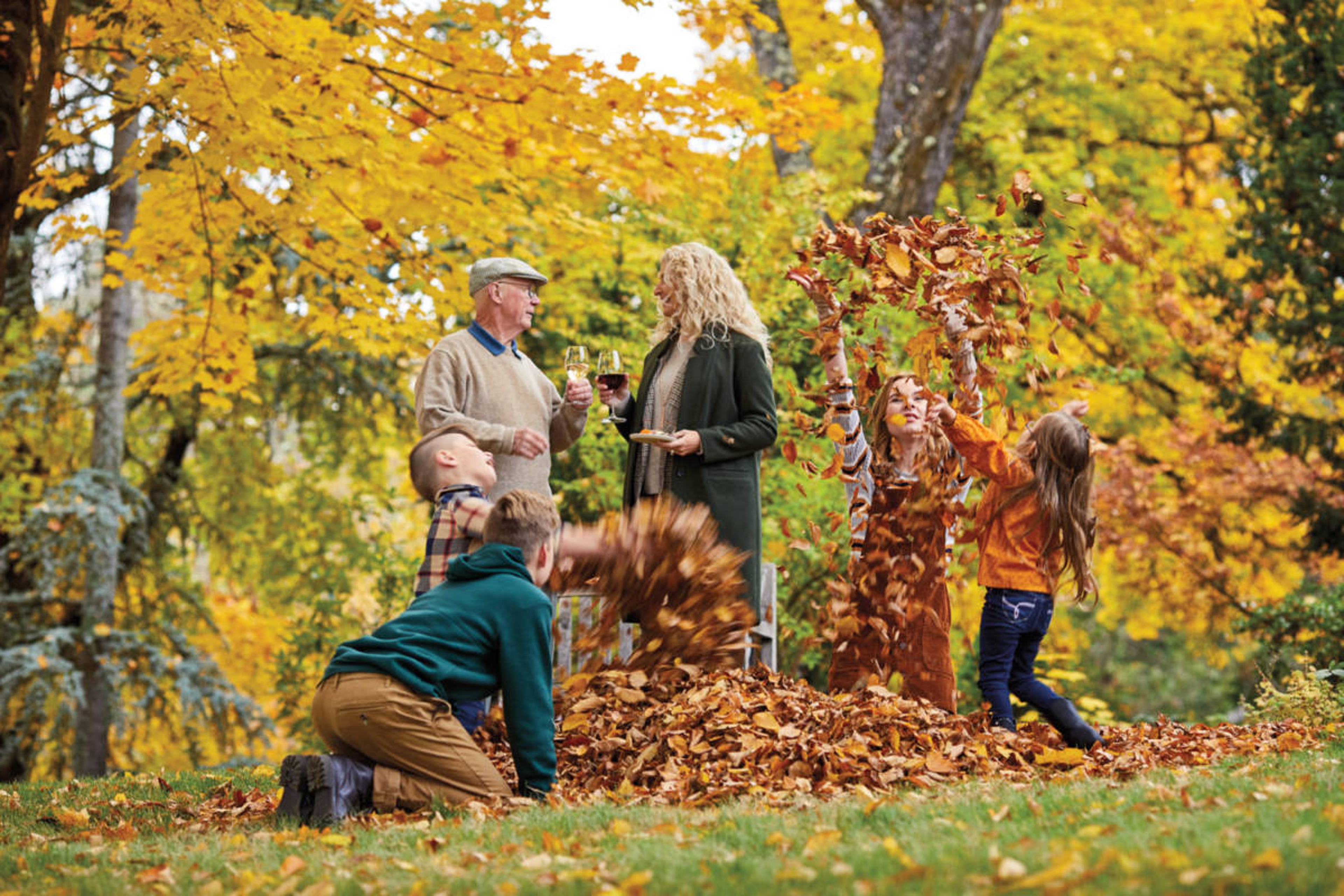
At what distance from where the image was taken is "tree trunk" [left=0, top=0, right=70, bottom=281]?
223 inches

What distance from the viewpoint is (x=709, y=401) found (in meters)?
5.57

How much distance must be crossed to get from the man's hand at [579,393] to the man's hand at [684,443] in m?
0.39

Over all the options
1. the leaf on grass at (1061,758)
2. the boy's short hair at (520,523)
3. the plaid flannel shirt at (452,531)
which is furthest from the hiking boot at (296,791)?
the leaf on grass at (1061,758)

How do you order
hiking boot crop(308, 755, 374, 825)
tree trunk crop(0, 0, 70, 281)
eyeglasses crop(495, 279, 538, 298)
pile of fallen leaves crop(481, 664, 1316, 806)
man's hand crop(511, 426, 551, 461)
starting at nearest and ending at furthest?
1. hiking boot crop(308, 755, 374, 825)
2. pile of fallen leaves crop(481, 664, 1316, 806)
3. man's hand crop(511, 426, 551, 461)
4. eyeglasses crop(495, 279, 538, 298)
5. tree trunk crop(0, 0, 70, 281)

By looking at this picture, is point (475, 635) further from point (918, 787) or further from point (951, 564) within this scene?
point (951, 564)

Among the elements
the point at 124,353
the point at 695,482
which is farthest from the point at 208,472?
the point at 695,482

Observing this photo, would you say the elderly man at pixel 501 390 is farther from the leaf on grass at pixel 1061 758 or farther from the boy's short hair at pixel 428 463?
the leaf on grass at pixel 1061 758

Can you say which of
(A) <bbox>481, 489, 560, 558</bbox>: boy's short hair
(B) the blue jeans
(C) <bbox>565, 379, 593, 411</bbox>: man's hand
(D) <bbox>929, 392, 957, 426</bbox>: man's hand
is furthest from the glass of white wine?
(B) the blue jeans

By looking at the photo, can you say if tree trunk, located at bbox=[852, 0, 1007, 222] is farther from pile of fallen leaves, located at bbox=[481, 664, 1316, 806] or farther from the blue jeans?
pile of fallen leaves, located at bbox=[481, 664, 1316, 806]

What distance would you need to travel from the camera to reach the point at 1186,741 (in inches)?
228

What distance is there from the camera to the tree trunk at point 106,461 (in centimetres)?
1008

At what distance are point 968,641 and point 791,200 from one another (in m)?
3.73

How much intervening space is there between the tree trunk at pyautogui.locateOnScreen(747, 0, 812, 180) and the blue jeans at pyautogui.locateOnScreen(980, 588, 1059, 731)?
7.69m

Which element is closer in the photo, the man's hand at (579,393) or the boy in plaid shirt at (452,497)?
the boy in plaid shirt at (452,497)
